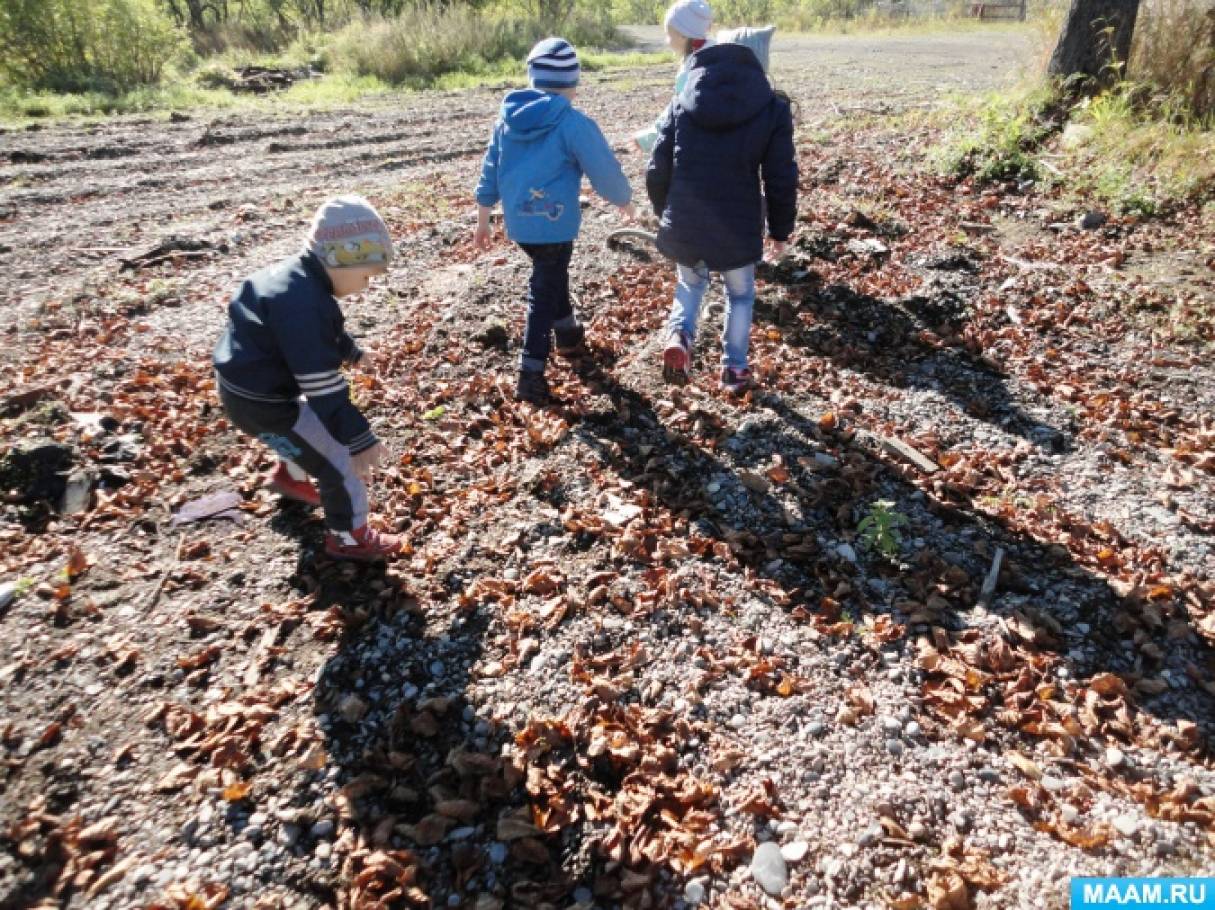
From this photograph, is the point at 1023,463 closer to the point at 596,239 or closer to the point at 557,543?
the point at 557,543

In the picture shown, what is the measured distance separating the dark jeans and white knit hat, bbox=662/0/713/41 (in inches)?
55.1

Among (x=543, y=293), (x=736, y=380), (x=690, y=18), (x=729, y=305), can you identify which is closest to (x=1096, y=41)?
(x=690, y=18)

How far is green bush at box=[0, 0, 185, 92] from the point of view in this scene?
16156 millimetres

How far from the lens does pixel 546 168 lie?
4199 millimetres

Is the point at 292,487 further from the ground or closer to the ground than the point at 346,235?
closer to the ground

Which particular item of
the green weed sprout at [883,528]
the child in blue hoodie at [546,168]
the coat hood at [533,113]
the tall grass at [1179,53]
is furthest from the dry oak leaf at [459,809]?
the tall grass at [1179,53]

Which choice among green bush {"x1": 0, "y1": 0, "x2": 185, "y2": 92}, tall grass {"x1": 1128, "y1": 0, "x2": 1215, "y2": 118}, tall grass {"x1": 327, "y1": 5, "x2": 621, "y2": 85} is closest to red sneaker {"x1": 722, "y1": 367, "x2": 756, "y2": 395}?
tall grass {"x1": 1128, "y1": 0, "x2": 1215, "y2": 118}

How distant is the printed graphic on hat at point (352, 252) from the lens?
2.86 metres

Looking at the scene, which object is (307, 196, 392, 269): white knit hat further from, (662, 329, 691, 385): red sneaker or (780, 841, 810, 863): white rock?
(780, 841, 810, 863): white rock

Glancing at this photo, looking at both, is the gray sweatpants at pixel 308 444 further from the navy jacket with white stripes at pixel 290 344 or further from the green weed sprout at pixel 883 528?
the green weed sprout at pixel 883 528

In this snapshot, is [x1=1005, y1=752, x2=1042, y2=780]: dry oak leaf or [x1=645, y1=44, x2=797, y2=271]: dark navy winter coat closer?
[x1=1005, y1=752, x2=1042, y2=780]: dry oak leaf

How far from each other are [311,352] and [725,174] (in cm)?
253

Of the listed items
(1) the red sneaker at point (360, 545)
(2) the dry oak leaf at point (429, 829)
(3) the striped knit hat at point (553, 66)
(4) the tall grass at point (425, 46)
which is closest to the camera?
(2) the dry oak leaf at point (429, 829)

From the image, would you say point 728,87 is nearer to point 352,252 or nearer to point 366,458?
point 352,252
